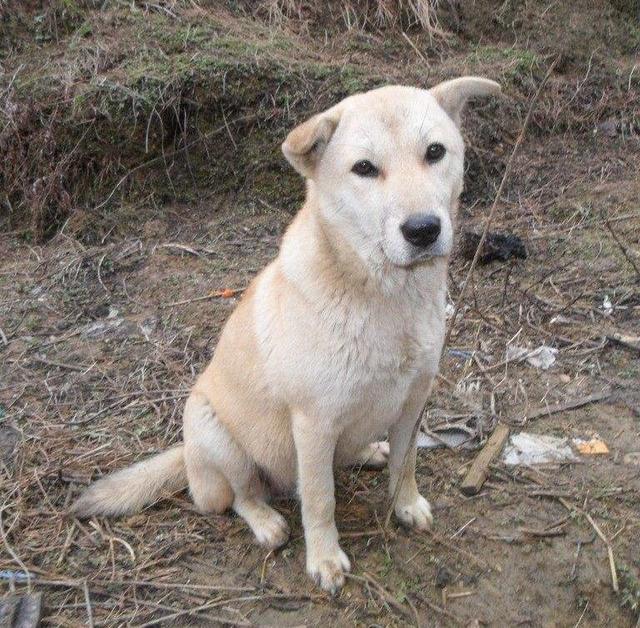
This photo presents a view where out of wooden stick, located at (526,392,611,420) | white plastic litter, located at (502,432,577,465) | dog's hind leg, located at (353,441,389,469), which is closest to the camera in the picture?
white plastic litter, located at (502,432,577,465)

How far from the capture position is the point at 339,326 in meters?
→ 2.46

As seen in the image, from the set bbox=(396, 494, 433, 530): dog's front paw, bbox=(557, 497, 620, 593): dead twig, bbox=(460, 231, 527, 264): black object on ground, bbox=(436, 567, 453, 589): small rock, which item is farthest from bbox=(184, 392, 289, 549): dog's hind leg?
bbox=(460, 231, 527, 264): black object on ground

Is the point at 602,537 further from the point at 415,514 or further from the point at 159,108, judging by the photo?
the point at 159,108

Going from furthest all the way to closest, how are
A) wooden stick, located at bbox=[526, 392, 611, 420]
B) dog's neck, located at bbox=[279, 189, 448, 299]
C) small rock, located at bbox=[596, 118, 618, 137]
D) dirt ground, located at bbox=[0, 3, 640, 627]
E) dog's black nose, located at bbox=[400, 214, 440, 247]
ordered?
small rock, located at bbox=[596, 118, 618, 137], wooden stick, located at bbox=[526, 392, 611, 420], dirt ground, located at bbox=[0, 3, 640, 627], dog's neck, located at bbox=[279, 189, 448, 299], dog's black nose, located at bbox=[400, 214, 440, 247]

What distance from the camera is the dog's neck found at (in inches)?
95.3

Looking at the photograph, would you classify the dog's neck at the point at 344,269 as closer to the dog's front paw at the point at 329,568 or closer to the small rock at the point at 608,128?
the dog's front paw at the point at 329,568

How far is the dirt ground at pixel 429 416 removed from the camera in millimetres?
2666

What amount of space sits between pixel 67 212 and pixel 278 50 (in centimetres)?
238

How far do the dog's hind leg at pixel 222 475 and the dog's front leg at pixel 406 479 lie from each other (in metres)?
0.53

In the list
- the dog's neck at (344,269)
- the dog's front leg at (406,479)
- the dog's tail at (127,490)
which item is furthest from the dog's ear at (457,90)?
the dog's tail at (127,490)

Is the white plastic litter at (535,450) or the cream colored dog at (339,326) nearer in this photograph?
the cream colored dog at (339,326)

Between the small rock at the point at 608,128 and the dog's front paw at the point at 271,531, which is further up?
the small rock at the point at 608,128

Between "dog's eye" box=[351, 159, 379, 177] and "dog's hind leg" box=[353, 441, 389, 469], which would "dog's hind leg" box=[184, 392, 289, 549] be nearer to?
"dog's hind leg" box=[353, 441, 389, 469]

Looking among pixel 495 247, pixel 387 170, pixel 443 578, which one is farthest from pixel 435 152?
pixel 495 247
